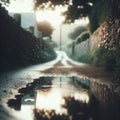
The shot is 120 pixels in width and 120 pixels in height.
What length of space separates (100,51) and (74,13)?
35.5ft

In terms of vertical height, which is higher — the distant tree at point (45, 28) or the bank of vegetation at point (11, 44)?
the distant tree at point (45, 28)

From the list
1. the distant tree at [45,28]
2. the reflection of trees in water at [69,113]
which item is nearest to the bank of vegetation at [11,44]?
the reflection of trees in water at [69,113]

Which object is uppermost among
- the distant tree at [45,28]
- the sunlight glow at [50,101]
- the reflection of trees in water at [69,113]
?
the distant tree at [45,28]

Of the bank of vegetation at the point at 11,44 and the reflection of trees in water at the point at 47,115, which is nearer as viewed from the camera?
the reflection of trees in water at the point at 47,115

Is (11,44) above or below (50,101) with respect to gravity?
above

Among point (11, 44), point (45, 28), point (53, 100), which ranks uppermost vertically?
point (45, 28)

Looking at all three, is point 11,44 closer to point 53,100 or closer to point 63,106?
point 53,100

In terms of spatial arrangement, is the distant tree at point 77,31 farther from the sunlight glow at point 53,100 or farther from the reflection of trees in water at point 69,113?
the reflection of trees in water at point 69,113

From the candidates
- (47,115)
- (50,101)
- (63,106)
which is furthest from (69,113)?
(50,101)

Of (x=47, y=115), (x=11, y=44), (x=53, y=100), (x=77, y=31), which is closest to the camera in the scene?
(x=47, y=115)

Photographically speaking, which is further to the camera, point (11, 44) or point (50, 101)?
point (11, 44)

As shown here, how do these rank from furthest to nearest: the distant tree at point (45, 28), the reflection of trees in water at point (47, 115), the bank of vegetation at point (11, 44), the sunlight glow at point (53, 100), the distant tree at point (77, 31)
Answer: the distant tree at point (77, 31) → the distant tree at point (45, 28) → the bank of vegetation at point (11, 44) → the sunlight glow at point (53, 100) → the reflection of trees in water at point (47, 115)

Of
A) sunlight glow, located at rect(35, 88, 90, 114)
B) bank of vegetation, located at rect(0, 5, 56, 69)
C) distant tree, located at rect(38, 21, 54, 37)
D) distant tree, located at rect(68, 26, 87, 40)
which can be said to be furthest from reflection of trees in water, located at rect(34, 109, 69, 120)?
distant tree, located at rect(68, 26, 87, 40)

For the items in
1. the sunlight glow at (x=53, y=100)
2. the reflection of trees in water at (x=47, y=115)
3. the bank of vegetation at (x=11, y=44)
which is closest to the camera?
the reflection of trees in water at (x=47, y=115)
